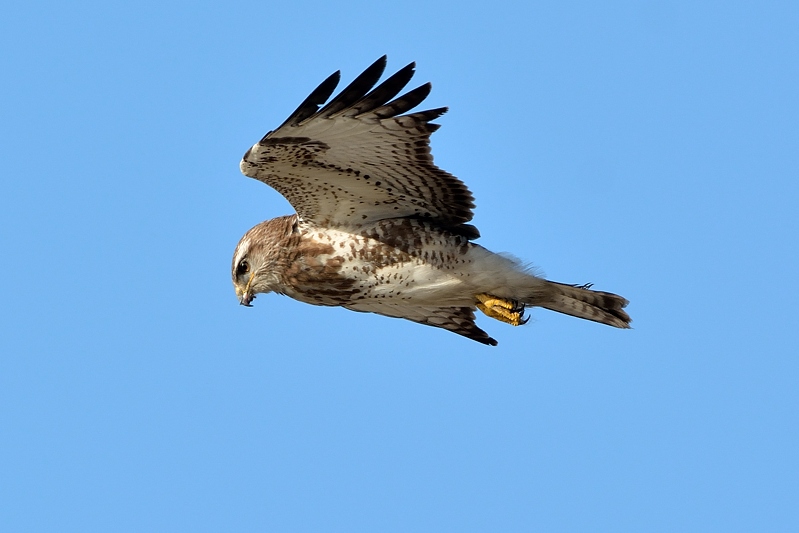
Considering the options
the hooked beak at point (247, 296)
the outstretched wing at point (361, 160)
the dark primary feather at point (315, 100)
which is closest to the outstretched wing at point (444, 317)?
the hooked beak at point (247, 296)

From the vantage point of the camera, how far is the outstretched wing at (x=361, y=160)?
8375 millimetres

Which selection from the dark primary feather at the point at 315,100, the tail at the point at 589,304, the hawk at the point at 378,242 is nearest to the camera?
the dark primary feather at the point at 315,100

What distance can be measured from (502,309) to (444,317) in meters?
1.11

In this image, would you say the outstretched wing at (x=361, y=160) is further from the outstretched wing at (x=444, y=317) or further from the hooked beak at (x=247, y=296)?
the outstretched wing at (x=444, y=317)

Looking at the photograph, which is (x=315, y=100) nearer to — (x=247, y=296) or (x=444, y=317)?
(x=247, y=296)

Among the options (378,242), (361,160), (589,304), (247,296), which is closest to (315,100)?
(361,160)

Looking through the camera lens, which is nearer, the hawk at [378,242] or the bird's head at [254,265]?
the hawk at [378,242]

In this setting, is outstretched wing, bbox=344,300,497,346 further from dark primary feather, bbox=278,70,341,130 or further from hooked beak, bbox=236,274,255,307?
dark primary feather, bbox=278,70,341,130

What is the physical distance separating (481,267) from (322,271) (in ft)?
4.07

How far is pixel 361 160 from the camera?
8.98 m

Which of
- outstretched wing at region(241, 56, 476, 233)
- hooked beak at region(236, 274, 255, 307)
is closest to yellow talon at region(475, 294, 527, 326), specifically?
outstretched wing at region(241, 56, 476, 233)

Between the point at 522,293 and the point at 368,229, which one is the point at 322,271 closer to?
the point at 368,229

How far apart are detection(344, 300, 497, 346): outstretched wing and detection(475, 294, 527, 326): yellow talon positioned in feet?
2.53

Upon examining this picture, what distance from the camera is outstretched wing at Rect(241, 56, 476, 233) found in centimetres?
838
